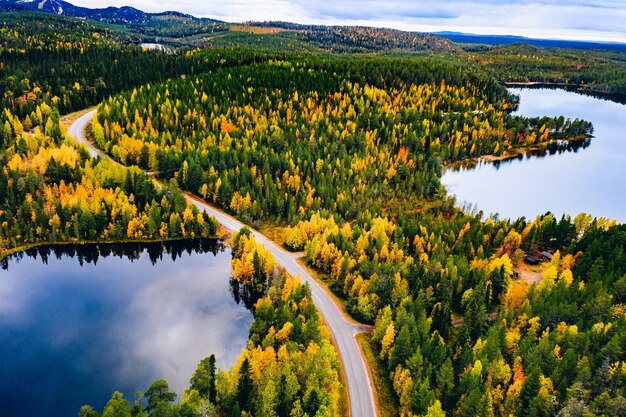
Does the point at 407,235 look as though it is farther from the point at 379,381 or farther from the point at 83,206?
the point at 83,206

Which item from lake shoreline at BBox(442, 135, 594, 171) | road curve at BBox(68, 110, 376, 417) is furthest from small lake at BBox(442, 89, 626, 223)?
road curve at BBox(68, 110, 376, 417)

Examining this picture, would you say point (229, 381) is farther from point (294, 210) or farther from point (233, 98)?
point (233, 98)

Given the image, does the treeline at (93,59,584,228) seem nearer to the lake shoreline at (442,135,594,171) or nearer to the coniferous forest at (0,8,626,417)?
the coniferous forest at (0,8,626,417)

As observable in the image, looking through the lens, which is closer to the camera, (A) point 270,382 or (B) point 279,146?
(A) point 270,382

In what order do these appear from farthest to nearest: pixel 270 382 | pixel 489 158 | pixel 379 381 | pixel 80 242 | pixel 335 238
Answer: pixel 489 158
pixel 80 242
pixel 335 238
pixel 379 381
pixel 270 382

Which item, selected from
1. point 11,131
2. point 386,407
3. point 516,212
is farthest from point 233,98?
point 386,407

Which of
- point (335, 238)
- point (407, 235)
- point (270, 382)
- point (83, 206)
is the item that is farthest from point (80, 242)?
point (407, 235)
